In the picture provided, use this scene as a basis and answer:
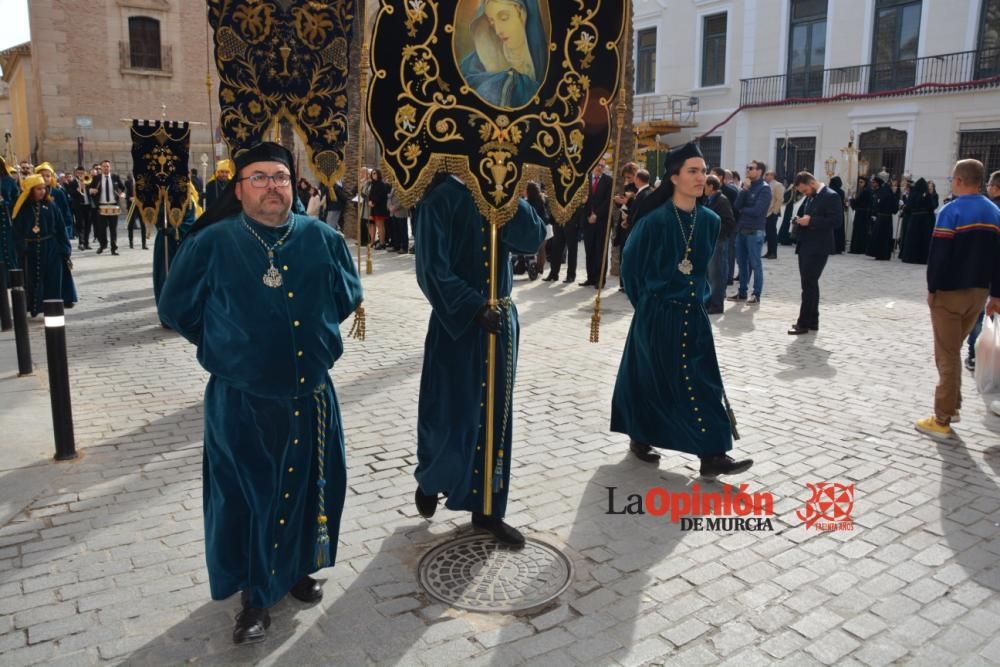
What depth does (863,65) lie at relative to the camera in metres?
23.2

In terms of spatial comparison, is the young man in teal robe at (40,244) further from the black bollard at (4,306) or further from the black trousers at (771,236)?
the black trousers at (771,236)

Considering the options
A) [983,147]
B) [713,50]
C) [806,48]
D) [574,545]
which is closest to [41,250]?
[574,545]

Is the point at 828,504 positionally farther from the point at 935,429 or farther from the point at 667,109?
the point at 667,109

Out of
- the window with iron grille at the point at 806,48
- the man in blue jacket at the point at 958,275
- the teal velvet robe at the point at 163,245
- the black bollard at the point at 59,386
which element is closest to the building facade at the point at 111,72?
the window with iron grille at the point at 806,48

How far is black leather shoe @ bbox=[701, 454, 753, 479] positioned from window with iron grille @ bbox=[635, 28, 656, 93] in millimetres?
26633

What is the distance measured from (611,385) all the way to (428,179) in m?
3.95

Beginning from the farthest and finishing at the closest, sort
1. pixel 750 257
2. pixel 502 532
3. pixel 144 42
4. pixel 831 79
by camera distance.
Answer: pixel 144 42 → pixel 831 79 → pixel 750 257 → pixel 502 532

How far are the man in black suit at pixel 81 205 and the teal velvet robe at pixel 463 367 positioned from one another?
16.6 meters

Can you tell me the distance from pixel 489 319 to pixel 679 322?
1774 millimetres

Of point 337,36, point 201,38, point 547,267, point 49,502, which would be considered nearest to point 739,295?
point 547,267

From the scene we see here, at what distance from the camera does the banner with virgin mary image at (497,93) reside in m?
3.87

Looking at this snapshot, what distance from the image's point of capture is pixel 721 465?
16.7 ft

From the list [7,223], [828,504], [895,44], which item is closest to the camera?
[828,504]

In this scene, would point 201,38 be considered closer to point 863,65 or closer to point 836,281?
point 863,65
